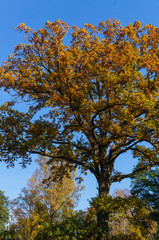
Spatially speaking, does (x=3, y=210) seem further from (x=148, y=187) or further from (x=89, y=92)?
→ (x=89, y=92)

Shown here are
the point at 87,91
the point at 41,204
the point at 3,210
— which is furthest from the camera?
the point at 3,210

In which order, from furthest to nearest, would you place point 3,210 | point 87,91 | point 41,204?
point 3,210, point 41,204, point 87,91

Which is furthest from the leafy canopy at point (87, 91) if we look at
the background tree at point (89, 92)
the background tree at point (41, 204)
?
the background tree at point (41, 204)

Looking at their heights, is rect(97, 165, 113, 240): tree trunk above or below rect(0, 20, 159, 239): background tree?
below

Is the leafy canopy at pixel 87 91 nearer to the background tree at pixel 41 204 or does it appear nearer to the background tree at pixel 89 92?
the background tree at pixel 89 92

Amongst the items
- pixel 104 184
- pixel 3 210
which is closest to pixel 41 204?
pixel 104 184

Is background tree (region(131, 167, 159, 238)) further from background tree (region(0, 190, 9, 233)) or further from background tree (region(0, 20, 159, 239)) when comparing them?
background tree (region(0, 190, 9, 233))

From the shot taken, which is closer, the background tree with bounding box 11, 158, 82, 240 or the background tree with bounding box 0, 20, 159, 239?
the background tree with bounding box 0, 20, 159, 239

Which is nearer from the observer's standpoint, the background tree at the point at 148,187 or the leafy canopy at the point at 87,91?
the leafy canopy at the point at 87,91

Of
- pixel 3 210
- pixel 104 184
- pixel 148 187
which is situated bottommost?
pixel 104 184

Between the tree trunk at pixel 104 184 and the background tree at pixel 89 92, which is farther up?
the background tree at pixel 89 92

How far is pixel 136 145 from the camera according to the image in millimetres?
12344

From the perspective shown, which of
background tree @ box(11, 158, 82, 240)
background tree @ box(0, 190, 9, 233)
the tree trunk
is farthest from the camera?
background tree @ box(0, 190, 9, 233)

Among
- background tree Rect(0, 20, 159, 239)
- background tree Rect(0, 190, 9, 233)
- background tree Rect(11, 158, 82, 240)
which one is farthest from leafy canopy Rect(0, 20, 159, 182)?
background tree Rect(0, 190, 9, 233)
